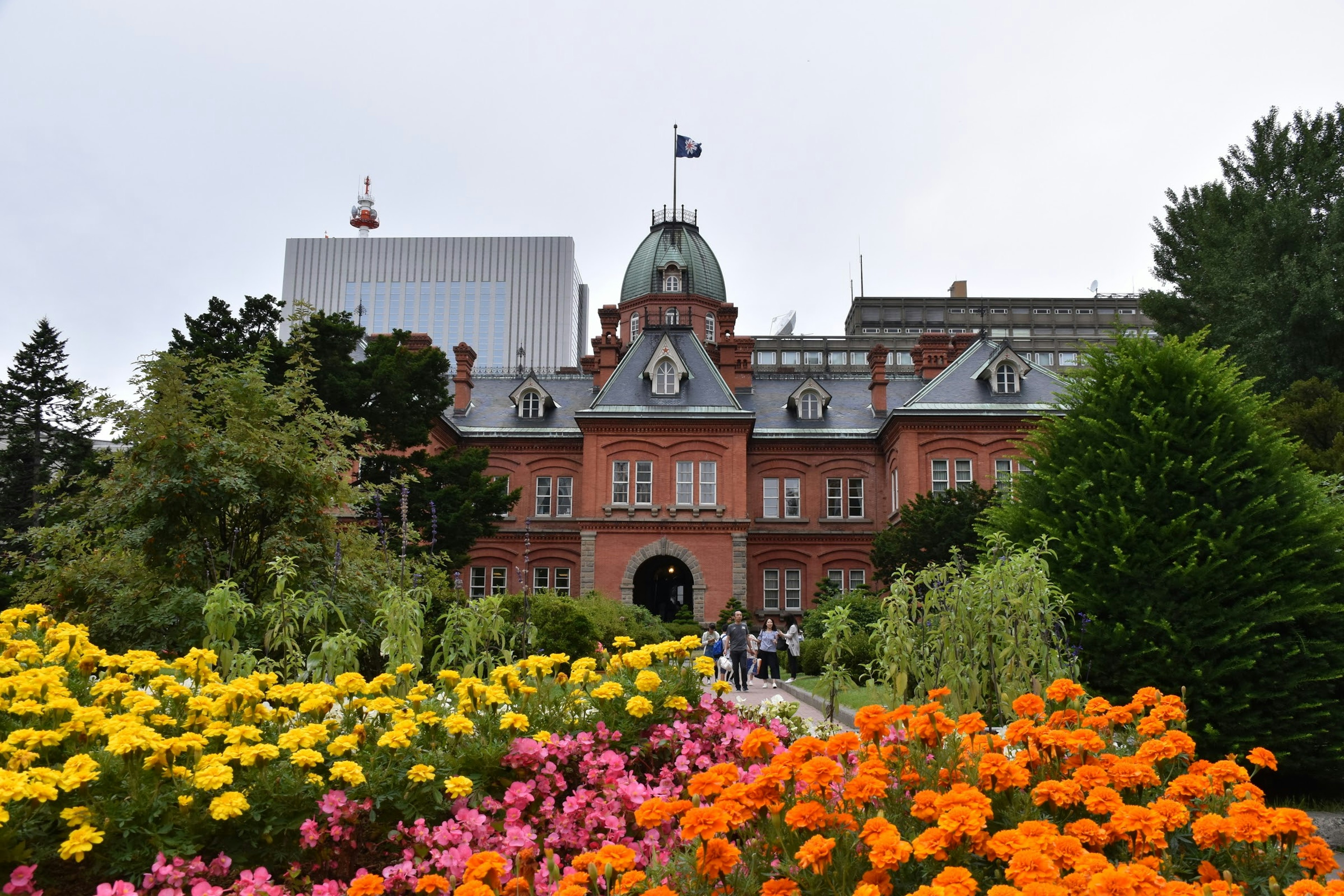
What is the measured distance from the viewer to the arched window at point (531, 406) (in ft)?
138

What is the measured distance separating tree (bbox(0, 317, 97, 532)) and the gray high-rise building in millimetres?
79683

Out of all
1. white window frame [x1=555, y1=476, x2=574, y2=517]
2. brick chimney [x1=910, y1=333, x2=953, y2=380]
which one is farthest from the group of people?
brick chimney [x1=910, y1=333, x2=953, y2=380]

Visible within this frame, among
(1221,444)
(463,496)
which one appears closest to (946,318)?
(463,496)

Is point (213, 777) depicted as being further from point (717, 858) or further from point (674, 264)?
point (674, 264)

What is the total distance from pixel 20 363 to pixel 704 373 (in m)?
27.2

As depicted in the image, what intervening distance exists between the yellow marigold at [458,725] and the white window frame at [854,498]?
36.1m

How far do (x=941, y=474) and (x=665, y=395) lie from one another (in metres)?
10.9

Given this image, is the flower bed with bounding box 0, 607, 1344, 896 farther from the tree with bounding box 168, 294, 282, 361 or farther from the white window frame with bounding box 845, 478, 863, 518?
the white window frame with bounding box 845, 478, 863, 518

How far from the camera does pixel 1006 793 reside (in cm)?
461

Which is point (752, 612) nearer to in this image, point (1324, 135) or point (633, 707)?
point (1324, 135)

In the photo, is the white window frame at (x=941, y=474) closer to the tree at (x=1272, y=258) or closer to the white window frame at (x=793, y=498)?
the white window frame at (x=793, y=498)

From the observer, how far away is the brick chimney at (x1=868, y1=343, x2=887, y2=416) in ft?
138

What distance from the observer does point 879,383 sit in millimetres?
42344

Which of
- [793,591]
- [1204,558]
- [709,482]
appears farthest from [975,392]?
[1204,558]
